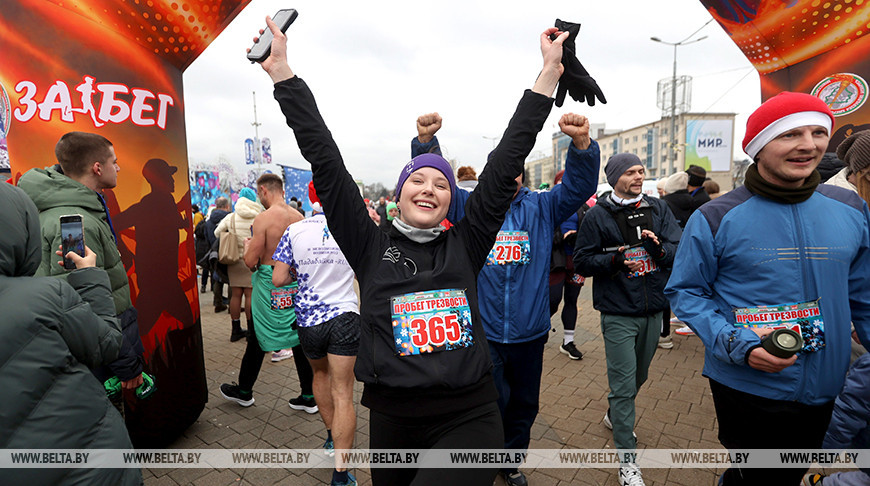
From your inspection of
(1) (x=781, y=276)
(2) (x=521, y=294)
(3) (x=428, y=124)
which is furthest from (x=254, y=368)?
(1) (x=781, y=276)

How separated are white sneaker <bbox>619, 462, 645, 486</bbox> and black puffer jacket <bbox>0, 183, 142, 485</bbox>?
2668 mm

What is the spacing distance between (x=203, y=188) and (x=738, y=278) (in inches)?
692

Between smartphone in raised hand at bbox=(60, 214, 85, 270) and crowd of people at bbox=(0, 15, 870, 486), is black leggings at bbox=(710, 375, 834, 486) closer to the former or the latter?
crowd of people at bbox=(0, 15, 870, 486)

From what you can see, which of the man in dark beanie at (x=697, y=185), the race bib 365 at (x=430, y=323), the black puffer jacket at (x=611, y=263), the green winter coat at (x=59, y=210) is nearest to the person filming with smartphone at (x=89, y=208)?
the green winter coat at (x=59, y=210)

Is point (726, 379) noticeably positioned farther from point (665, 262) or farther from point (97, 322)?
point (97, 322)

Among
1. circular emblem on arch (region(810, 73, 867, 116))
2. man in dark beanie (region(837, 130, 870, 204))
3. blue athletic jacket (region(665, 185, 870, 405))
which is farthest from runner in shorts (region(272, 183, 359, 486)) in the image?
circular emblem on arch (region(810, 73, 867, 116))

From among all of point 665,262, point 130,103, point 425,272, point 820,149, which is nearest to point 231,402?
point 130,103

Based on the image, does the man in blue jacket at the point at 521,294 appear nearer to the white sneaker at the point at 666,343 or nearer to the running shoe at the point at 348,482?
the running shoe at the point at 348,482

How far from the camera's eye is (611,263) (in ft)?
9.84

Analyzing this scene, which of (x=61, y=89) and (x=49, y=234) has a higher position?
(x=61, y=89)

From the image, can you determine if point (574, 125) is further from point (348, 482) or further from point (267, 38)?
point (348, 482)

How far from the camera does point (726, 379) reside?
190cm

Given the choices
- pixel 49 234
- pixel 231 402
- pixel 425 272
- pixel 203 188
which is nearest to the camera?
pixel 425 272

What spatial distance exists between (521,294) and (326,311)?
51.3 inches
